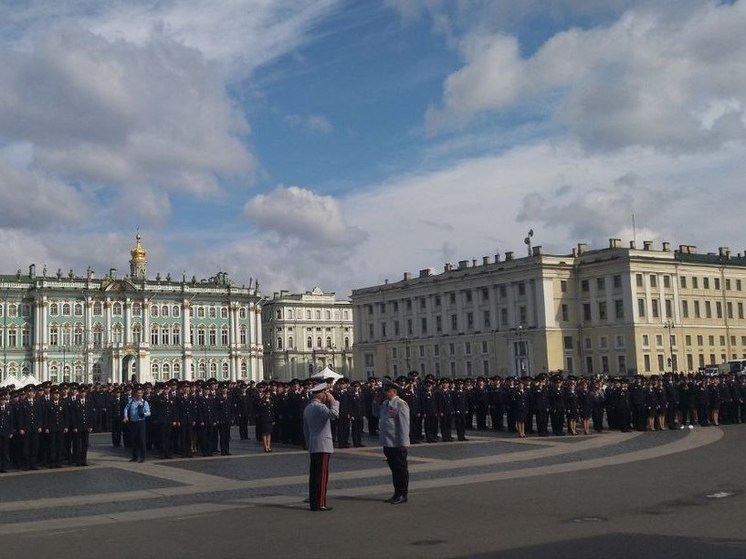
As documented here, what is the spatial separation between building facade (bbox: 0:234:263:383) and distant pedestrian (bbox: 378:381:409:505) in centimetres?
9267

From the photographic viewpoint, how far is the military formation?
68.2 feet

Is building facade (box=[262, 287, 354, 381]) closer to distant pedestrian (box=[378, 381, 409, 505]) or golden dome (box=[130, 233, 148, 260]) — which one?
golden dome (box=[130, 233, 148, 260])

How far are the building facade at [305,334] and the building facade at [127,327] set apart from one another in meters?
16.9

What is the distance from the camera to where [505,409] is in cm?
2906

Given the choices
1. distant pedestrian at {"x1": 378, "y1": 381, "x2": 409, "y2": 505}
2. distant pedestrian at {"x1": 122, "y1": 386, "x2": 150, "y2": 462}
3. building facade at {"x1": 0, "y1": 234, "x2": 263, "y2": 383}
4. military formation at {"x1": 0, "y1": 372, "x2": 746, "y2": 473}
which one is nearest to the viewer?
distant pedestrian at {"x1": 378, "y1": 381, "x2": 409, "y2": 505}

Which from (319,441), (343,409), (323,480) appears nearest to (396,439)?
(319,441)

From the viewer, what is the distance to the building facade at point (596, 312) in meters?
96.1

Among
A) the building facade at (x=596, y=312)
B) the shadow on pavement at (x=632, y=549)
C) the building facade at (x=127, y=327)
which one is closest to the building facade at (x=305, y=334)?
the building facade at (x=127, y=327)

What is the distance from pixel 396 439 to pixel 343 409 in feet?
34.1

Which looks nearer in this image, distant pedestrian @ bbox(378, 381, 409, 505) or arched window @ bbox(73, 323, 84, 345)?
distant pedestrian @ bbox(378, 381, 409, 505)

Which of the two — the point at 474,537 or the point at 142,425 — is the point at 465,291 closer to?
the point at 142,425

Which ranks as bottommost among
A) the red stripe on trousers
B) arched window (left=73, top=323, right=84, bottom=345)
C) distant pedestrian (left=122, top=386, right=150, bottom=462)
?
the red stripe on trousers

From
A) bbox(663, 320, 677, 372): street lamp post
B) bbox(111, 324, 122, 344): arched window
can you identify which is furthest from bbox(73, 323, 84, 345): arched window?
bbox(663, 320, 677, 372): street lamp post

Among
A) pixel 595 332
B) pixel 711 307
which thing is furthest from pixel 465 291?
pixel 711 307
